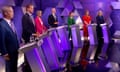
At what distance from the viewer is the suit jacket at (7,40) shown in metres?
3.66

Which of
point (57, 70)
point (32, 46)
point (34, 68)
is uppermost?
point (32, 46)

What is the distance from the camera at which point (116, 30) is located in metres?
12.3

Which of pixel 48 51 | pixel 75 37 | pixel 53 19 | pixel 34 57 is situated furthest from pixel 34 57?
pixel 53 19

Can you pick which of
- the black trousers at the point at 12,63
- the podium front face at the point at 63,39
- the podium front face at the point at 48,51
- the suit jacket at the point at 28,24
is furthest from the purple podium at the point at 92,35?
the black trousers at the point at 12,63

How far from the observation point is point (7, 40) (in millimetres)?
3775

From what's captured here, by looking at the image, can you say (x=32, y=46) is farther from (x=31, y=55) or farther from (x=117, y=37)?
(x=117, y=37)

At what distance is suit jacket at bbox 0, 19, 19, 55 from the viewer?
3.66m

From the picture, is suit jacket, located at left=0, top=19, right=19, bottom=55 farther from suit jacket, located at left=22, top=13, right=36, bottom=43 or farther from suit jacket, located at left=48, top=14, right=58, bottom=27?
suit jacket, located at left=48, top=14, right=58, bottom=27

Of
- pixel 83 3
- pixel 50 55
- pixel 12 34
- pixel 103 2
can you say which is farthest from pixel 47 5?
pixel 12 34

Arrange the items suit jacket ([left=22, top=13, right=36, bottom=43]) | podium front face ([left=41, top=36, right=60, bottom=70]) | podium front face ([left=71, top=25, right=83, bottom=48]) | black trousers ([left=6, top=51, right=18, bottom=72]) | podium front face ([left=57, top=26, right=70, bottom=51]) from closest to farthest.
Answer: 1. black trousers ([left=6, top=51, right=18, bottom=72])
2. podium front face ([left=41, top=36, right=60, bottom=70])
3. suit jacket ([left=22, top=13, right=36, bottom=43])
4. podium front face ([left=57, top=26, right=70, bottom=51])
5. podium front face ([left=71, top=25, right=83, bottom=48])

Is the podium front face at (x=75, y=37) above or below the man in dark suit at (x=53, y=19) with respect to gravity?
below

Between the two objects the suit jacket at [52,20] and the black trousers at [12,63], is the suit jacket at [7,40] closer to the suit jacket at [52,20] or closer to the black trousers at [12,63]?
the black trousers at [12,63]

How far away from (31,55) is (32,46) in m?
0.19

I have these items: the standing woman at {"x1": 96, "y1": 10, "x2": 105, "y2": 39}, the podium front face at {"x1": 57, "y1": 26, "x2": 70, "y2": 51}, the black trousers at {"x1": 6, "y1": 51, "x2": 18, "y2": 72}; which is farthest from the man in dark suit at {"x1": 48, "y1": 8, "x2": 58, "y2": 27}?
the black trousers at {"x1": 6, "y1": 51, "x2": 18, "y2": 72}
